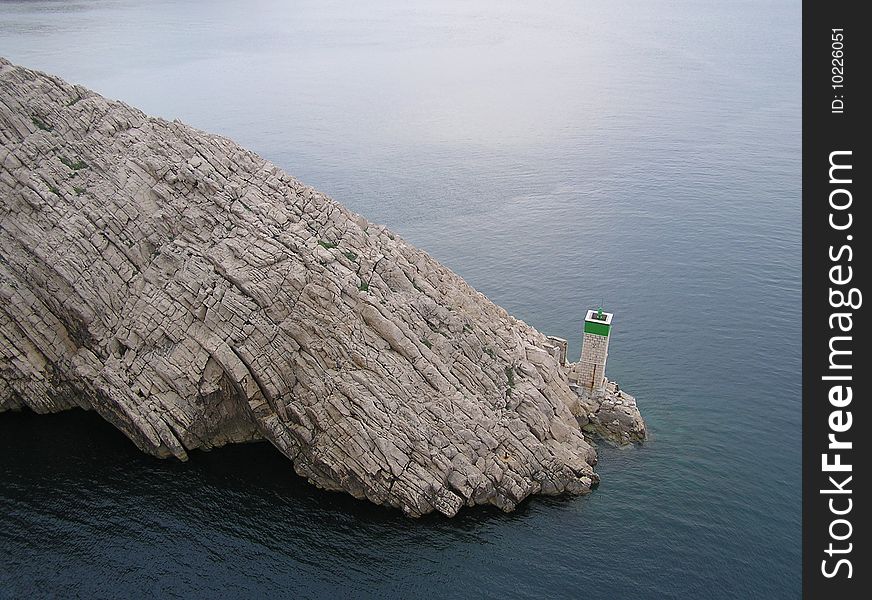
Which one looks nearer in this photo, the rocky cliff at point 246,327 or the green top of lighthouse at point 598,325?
the rocky cliff at point 246,327

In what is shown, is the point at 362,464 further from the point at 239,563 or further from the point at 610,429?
the point at 610,429

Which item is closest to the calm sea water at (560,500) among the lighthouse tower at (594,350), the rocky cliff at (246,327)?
the rocky cliff at (246,327)
